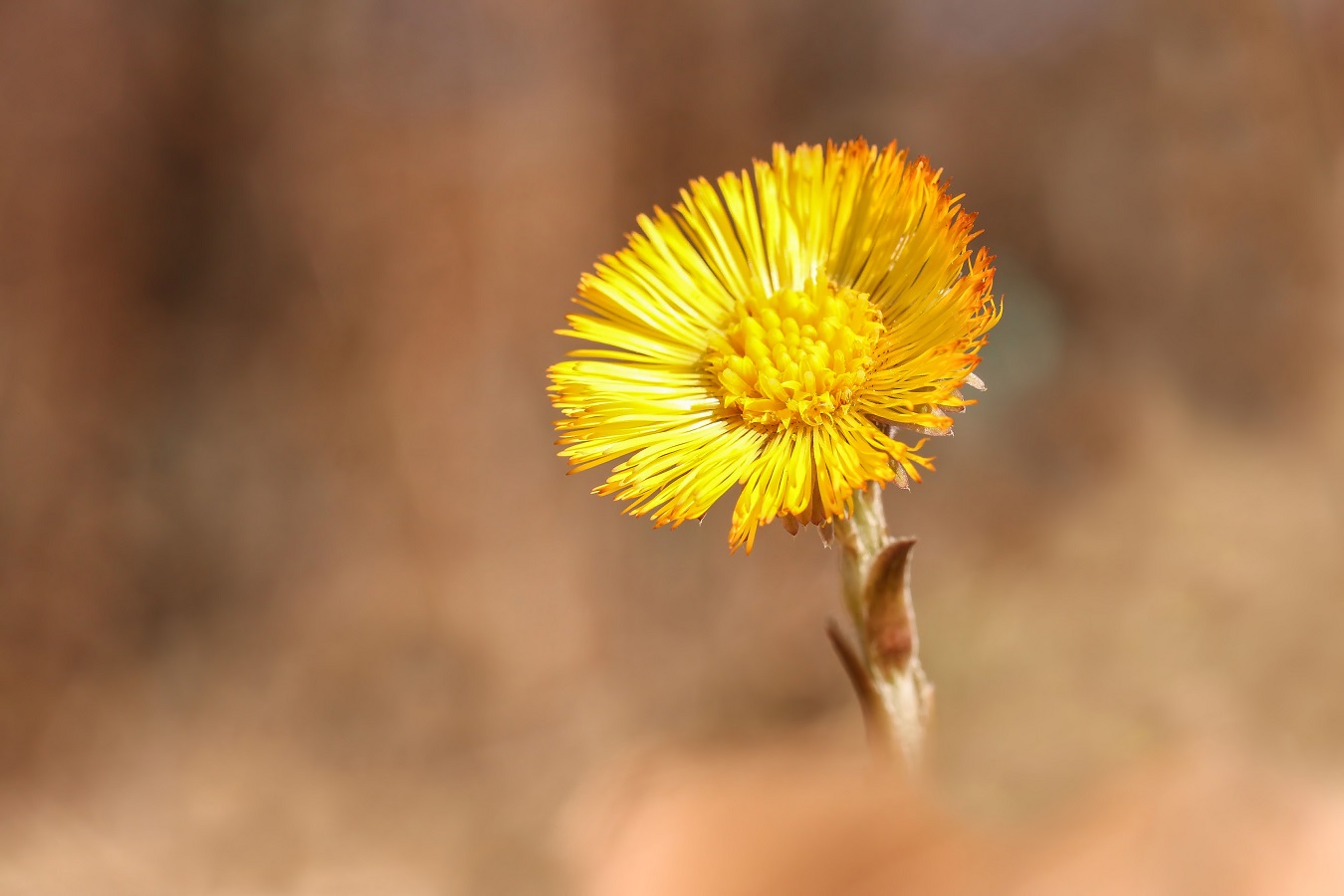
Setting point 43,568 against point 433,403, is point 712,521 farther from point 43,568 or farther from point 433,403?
point 43,568

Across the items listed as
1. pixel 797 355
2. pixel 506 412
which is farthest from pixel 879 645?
pixel 506 412

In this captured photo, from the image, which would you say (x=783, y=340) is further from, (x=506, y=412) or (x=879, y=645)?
(x=506, y=412)

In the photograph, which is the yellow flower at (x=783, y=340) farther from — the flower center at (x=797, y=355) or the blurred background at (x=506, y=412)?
the blurred background at (x=506, y=412)

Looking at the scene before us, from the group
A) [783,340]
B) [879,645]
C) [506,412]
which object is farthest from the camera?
[506,412]

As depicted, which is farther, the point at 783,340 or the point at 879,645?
the point at 783,340

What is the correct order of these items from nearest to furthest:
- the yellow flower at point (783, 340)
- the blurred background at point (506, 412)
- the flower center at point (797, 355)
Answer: the yellow flower at point (783, 340) < the flower center at point (797, 355) < the blurred background at point (506, 412)

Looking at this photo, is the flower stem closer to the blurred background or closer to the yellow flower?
the yellow flower

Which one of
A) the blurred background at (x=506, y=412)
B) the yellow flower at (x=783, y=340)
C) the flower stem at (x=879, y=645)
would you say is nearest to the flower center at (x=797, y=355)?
the yellow flower at (x=783, y=340)

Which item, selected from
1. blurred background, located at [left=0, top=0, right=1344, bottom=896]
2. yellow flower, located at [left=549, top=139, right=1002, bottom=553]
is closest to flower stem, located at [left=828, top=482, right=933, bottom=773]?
yellow flower, located at [left=549, top=139, right=1002, bottom=553]
